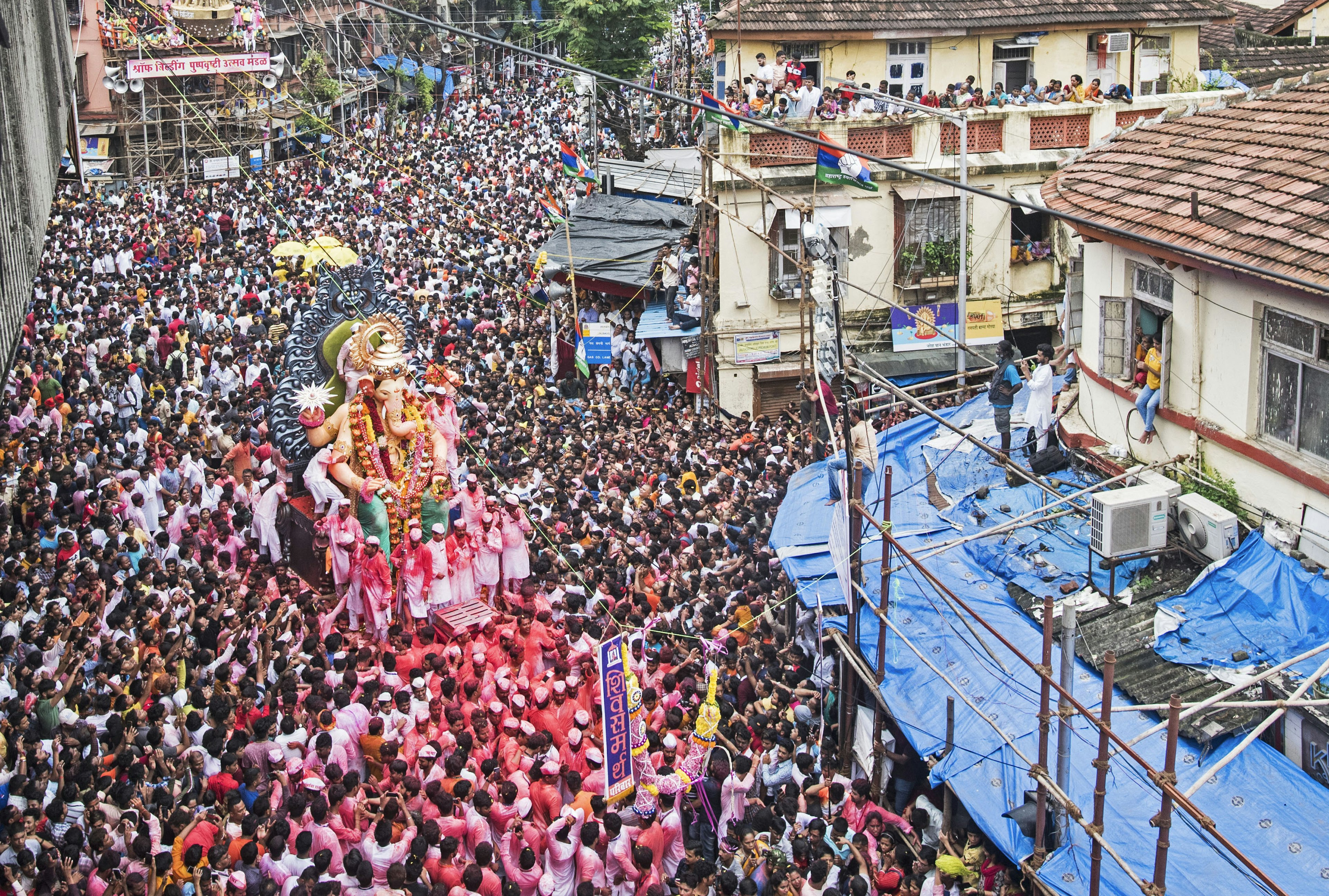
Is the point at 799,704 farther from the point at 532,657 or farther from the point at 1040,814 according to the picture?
the point at 1040,814

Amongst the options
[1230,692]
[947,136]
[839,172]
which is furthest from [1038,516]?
[947,136]

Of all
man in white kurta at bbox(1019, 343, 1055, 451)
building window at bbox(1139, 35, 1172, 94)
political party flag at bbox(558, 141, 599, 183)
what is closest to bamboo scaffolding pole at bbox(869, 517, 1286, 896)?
man in white kurta at bbox(1019, 343, 1055, 451)

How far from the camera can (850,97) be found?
21906 mm

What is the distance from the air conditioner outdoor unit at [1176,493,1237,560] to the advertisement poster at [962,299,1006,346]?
36.5 ft

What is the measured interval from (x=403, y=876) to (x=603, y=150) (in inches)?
1171

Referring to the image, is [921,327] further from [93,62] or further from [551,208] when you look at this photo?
[93,62]

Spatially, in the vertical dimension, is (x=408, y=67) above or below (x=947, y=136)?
above

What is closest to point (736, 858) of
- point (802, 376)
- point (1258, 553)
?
point (1258, 553)

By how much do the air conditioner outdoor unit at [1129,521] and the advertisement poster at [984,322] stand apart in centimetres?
1137

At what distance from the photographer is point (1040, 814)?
8.63 m

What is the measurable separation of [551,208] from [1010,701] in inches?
963

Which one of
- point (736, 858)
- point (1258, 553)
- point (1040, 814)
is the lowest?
point (736, 858)

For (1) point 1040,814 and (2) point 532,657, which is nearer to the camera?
(1) point 1040,814

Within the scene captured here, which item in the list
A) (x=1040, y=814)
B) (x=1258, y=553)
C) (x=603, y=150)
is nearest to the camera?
(x=1040, y=814)
